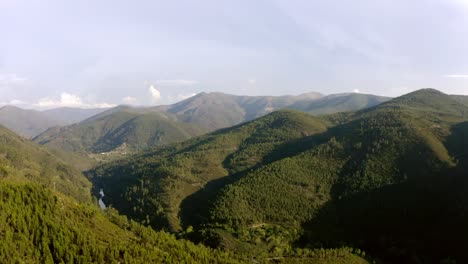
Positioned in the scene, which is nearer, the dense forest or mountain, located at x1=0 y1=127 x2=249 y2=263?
mountain, located at x1=0 y1=127 x2=249 y2=263

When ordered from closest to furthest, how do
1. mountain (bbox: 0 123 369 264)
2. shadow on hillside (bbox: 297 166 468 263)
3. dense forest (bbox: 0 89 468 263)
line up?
1. mountain (bbox: 0 123 369 264)
2. dense forest (bbox: 0 89 468 263)
3. shadow on hillside (bbox: 297 166 468 263)

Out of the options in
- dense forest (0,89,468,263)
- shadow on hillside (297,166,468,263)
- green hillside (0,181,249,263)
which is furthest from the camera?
shadow on hillside (297,166,468,263)

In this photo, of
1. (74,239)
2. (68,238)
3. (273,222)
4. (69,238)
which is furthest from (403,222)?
(68,238)

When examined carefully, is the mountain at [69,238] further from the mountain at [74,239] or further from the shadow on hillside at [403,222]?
the shadow on hillside at [403,222]

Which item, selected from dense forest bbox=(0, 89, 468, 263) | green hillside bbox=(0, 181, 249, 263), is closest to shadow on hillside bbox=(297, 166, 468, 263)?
dense forest bbox=(0, 89, 468, 263)

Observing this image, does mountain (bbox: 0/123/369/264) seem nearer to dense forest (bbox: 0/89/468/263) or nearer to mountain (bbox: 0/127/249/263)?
mountain (bbox: 0/127/249/263)

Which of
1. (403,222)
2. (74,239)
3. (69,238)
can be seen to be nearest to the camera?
(69,238)

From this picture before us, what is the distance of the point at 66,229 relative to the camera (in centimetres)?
9938

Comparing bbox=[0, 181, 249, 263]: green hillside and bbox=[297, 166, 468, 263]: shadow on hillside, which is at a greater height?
bbox=[0, 181, 249, 263]: green hillside

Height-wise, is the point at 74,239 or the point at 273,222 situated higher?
the point at 74,239

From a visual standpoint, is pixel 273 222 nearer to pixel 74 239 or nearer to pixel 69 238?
pixel 74 239

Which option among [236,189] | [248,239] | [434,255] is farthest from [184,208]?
[434,255]

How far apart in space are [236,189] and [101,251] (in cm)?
9885

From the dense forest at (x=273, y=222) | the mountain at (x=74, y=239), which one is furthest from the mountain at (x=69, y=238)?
the dense forest at (x=273, y=222)
